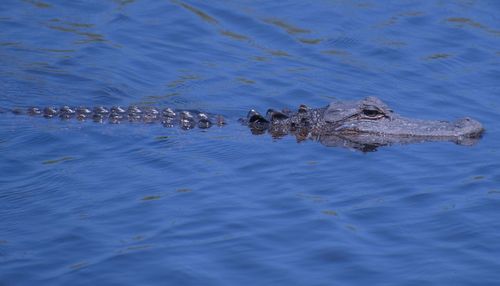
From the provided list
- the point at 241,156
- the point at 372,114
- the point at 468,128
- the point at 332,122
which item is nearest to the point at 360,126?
the point at 372,114

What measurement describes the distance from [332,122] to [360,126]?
32 cm

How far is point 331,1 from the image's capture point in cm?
1617

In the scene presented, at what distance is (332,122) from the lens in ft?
35.9

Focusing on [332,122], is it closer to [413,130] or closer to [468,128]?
[413,130]

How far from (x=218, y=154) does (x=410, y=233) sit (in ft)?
9.26

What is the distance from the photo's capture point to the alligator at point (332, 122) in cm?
1057

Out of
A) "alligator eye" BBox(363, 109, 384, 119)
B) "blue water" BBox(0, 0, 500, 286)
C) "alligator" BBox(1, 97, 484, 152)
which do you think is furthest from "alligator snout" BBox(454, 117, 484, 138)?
"alligator eye" BBox(363, 109, 384, 119)

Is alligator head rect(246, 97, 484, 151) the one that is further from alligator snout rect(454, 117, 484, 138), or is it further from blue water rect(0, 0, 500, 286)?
blue water rect(0, 0, 500, 286)

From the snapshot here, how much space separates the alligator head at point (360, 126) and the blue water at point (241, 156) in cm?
23

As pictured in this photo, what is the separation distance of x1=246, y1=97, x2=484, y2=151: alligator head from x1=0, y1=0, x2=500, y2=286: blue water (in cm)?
23

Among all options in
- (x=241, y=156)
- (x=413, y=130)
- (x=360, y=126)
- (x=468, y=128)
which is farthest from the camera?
(x=360, y=126)

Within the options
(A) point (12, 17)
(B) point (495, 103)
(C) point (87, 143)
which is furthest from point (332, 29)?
(C) point (87, 143)

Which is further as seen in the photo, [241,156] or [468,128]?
[468,128]

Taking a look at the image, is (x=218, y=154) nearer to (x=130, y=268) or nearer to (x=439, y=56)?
(x=130, y=268)
